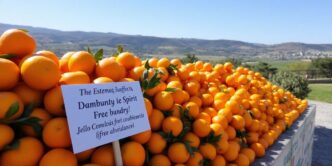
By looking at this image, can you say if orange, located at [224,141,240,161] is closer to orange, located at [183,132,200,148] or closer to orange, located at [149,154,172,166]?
orange, located at [183,132,200,148]

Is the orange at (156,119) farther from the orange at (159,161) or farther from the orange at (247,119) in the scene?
the orange at (247,119)

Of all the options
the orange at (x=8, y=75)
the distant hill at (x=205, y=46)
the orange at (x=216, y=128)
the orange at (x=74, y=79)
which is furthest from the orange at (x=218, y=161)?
the distant hill at (x=205, y=46)

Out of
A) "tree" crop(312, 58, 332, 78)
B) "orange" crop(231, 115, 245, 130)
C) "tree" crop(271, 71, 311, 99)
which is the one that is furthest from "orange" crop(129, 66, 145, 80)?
"tree" crop(312, 58, 332, 78)

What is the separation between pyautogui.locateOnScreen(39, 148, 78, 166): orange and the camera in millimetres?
1233

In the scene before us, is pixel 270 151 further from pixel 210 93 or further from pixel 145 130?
pixel 145 130

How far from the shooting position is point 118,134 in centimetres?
142

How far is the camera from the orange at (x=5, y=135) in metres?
1.18

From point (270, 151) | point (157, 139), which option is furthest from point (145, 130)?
point (270, 151)

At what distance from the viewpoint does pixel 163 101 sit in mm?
1878

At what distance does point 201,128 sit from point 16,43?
1131 mm

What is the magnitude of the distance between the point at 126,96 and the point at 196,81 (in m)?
1.10

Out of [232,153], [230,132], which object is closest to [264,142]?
[230,132]

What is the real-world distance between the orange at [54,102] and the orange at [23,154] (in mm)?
142

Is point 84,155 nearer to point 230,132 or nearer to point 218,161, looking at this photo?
point 218,161
